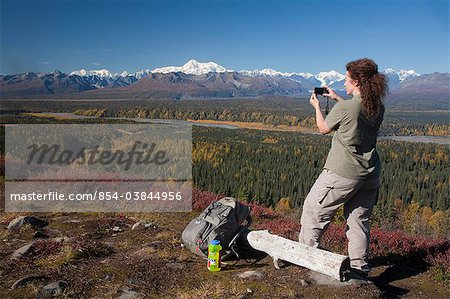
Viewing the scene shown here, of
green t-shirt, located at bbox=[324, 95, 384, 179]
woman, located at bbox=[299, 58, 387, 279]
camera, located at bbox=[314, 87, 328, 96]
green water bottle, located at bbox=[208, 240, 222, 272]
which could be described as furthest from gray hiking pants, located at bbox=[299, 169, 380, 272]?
green water bottle, located at bbox=[208, 240, 222, 272]

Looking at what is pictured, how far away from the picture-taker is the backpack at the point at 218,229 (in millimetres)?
5980

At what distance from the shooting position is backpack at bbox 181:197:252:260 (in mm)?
5980

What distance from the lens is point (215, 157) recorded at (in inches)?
1902

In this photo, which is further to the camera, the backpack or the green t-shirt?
the backpack

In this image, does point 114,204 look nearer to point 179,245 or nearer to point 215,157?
point 179,245

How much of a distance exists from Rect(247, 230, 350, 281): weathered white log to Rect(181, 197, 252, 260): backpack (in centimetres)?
26

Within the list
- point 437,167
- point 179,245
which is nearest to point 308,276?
point 179,245

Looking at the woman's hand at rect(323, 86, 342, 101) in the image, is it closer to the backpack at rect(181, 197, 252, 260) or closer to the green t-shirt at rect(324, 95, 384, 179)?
the green t-shirt at rect(324, 95, 384, 179)

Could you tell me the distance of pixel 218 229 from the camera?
599cm

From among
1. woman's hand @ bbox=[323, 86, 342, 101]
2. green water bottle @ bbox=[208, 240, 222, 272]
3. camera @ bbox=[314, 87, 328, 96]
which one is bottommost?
green water bottle @ bbox=[208, 240, 222, 272]

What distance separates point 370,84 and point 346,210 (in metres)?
1.55

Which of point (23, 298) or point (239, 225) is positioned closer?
point (23, 298)

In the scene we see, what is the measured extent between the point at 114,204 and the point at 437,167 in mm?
50993

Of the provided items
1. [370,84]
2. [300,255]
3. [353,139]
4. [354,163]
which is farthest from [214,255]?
[370,84]
